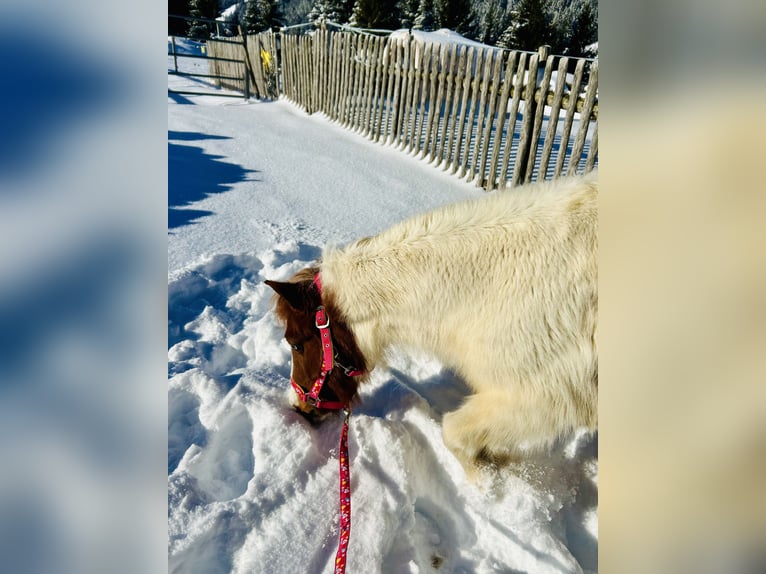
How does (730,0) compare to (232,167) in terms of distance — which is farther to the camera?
(232,167)

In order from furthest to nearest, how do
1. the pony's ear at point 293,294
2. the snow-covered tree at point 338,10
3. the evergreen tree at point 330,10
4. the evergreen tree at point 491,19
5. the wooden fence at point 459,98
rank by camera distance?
1. the evergreen tree at point 330,10
2. the snow-covered tree at point 338,10
3. the evergreen tree at point 491,19
4. the wooden fence at point 459,98
5. the pony's ear at point 293,294

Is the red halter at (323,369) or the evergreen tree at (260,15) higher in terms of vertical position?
the evergreen tree at (260,15)

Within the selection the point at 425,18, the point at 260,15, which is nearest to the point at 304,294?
the point at 425,18

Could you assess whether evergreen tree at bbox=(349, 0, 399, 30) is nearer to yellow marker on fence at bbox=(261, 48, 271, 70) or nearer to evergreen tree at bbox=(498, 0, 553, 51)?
evergreen tree at bbox=(498, 0, 553, 51)

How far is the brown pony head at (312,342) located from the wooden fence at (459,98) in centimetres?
346

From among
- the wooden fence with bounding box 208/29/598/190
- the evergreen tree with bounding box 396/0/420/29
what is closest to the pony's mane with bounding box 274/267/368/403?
the wooden fence with bounding box 208/29/598/190

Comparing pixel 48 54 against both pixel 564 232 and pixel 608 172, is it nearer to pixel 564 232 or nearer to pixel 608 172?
pixel 608 172

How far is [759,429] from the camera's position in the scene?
0.44 metres

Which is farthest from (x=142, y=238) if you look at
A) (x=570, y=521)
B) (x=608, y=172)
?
(x=570, y=521)

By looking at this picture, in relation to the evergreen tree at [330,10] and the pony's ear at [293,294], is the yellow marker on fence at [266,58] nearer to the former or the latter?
the pony's ear at [293,294]

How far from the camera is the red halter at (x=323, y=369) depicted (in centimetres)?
200

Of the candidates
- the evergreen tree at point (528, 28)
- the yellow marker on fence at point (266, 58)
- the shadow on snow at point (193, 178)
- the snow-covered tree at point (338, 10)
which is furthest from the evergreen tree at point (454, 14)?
the snow-covered tree at point (338, 10)

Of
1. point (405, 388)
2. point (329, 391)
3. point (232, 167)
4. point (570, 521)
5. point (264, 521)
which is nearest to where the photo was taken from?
point (264, 521)

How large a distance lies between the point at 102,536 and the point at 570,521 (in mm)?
2003
